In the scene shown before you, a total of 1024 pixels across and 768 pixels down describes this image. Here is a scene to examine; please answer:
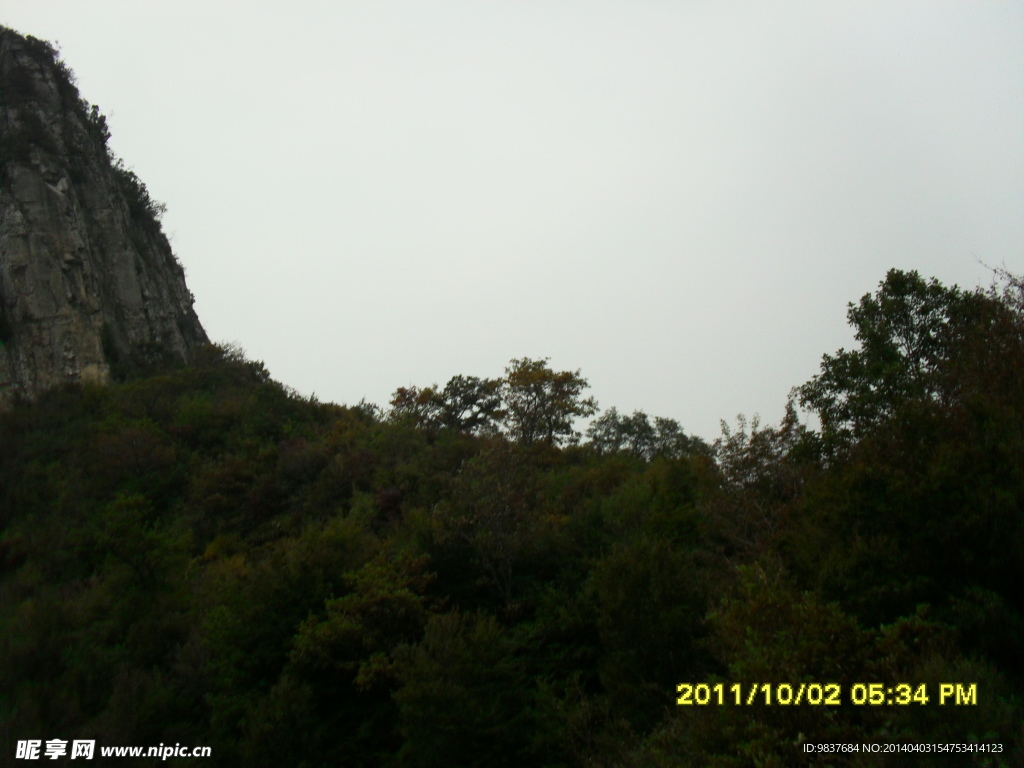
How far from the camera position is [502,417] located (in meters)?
39.6

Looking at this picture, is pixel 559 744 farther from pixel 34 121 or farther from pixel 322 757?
pixel 34 121

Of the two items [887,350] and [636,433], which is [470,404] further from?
[887,350]

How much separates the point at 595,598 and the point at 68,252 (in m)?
34.6

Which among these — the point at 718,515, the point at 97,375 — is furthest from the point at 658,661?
the point at 97,375

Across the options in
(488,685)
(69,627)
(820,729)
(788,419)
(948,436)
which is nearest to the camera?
(820,729)

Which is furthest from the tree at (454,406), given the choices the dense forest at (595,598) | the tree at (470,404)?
the dense forest at (595,598)

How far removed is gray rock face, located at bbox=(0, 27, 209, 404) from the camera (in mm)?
36250

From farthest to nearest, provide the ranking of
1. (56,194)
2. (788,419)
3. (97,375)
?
(56,194)
(97,375)
(788,419)

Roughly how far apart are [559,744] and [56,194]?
40.0 metres
